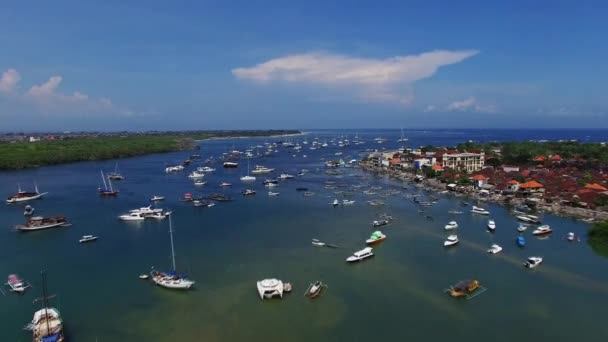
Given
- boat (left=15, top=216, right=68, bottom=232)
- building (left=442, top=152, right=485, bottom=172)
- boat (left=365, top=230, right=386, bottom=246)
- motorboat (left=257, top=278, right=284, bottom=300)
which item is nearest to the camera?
motorboat (left=257, top=278, right=284, bottom=300)

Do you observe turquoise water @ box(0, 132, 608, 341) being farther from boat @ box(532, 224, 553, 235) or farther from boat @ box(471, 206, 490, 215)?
boat @ box(471, 206, 490, 215)

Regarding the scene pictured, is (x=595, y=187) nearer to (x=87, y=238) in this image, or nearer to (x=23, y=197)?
(x=87, y=238)

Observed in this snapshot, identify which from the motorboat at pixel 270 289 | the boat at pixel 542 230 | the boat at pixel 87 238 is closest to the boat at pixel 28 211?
the boat at pixel 87 238

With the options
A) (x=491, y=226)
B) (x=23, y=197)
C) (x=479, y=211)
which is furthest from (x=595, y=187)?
(x=23, y=197)

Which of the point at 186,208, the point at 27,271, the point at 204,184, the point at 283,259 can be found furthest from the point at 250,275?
the point at 204,184

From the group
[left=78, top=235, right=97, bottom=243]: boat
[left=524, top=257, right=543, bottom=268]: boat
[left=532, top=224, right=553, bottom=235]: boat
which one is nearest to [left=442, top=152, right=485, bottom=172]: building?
[left=532, top=224, right=553, bottom=235]: boat

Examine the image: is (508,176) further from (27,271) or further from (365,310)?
(27,271)
